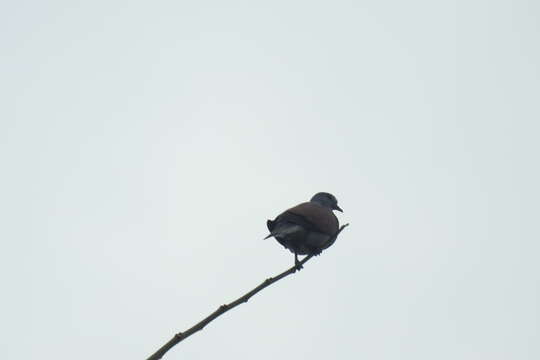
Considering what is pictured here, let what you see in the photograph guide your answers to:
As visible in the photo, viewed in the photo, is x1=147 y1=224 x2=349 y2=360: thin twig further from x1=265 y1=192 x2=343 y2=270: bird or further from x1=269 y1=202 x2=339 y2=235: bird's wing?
x1=269 y1=202 x2=339 y2=235: bird's wing

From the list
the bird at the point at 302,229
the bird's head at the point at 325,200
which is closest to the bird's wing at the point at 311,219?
the bird at the point at 302,229

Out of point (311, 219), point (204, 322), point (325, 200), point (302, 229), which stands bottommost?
point (204, 322)

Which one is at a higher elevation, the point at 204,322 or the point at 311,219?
the point at 311,219

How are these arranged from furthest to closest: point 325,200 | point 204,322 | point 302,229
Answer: point 325,200 < point 302,229 < point 204,322

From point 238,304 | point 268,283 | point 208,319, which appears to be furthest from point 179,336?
point 268,283

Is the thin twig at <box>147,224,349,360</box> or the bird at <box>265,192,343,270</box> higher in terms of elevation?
the bird at <box>265,192,343,270</box>

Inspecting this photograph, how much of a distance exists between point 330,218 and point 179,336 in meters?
6.12

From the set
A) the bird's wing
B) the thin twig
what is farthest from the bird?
the thin twig

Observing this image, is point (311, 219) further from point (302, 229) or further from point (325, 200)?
point (325, 200)

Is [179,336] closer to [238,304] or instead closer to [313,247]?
[238,304]

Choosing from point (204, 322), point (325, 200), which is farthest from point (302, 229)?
point (204, 322)

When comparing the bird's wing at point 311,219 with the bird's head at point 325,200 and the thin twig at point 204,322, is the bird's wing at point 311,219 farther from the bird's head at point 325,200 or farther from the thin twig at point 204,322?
the thin twig at point 204,322

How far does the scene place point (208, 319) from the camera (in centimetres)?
287

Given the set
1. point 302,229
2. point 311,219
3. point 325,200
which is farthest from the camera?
point 325,200
